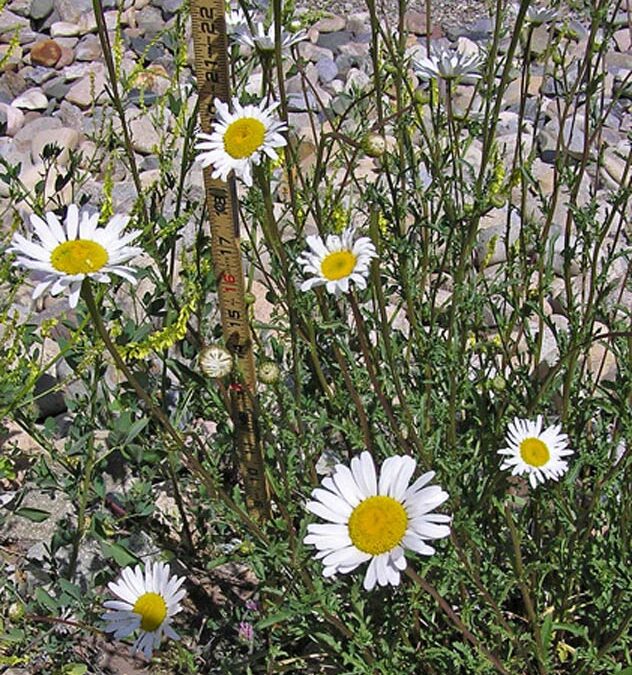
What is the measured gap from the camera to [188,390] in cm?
229

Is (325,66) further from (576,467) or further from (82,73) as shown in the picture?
(576,467)

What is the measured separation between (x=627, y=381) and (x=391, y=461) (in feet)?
1.99

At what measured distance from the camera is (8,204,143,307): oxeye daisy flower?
5.11ft

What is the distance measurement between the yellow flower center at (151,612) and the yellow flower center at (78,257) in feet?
2.33

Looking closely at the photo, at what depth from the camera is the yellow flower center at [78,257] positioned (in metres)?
1.59

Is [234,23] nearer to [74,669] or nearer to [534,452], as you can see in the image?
[534,452]

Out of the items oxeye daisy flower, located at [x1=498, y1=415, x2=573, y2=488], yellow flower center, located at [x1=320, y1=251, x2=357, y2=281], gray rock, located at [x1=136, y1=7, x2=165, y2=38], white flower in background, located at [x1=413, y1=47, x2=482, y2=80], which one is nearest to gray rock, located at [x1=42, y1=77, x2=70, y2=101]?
gray rock, located at [x1=136, y1=7, x2=165, y2=38]

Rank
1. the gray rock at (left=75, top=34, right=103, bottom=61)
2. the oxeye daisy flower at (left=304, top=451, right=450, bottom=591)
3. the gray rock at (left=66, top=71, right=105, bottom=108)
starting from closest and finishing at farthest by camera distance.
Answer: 1. the oxeye daisy flower at (left=304, top=451, right=450, bottom=591)
2. the gray rock at (left=66, top=71, right=105, bottom=108)
3. the gray rock at (left=75, top=34, right=103, bottom=61)

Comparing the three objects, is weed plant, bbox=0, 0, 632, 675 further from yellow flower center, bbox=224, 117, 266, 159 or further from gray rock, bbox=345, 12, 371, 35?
gray rock, bbox=345, 12, 371, 35

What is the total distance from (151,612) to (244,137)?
89 centimetres

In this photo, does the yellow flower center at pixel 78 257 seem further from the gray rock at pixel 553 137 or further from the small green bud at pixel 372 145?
the gray rock at pixel 553 137

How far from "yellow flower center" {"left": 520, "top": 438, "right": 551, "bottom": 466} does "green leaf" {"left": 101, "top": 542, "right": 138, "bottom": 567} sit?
0.85 m

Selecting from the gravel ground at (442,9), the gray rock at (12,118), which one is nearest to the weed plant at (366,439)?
the gray rock at (12,118)

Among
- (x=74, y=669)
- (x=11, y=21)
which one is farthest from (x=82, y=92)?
(x=74, y=669)
